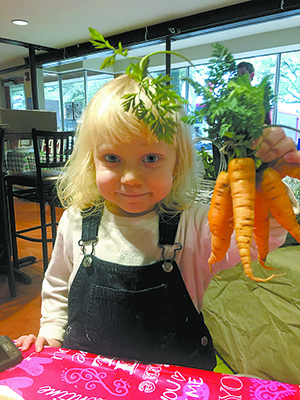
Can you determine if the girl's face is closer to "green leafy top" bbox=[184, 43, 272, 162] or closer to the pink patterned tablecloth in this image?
"green leafy top" bbox=[184, 43, 272, 162]

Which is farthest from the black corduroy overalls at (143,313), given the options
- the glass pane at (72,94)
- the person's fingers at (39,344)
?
the glass pane at (72,94)

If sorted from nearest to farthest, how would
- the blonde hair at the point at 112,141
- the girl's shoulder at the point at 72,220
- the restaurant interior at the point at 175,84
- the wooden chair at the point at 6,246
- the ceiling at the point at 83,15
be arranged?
the blonde hair at the point at 112,141 < the girl's shoulder at the point at 72,220 < the restaurant interior at the point at 175,84 < the wooden chair at the point at 6,246 < the ceiling at the point at 83,15

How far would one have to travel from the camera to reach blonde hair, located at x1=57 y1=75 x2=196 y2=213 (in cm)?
63

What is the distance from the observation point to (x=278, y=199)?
470 mm

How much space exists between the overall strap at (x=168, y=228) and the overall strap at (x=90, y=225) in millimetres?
178

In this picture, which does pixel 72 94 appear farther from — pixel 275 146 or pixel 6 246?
pixel 275 146

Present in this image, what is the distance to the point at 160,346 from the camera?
75 centimetres

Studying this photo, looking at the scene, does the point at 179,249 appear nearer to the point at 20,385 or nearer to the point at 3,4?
the point at 20,385

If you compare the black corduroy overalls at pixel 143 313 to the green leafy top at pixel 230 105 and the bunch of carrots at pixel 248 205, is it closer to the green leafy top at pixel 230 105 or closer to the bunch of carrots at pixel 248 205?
the bunch of carrots at pixel 248 205

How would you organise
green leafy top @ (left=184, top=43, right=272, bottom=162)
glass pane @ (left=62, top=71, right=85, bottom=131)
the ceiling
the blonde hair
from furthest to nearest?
glass pane @ (left=62, top=71, right=85, bottom=131) → the ceiling → the blonde hair → green leafy top @ (left=184, top=43, right=272, bottom=162)

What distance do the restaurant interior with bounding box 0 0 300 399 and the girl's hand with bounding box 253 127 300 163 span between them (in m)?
0.02

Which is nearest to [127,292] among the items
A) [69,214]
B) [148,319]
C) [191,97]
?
[148,319]

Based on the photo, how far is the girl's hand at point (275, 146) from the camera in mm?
435

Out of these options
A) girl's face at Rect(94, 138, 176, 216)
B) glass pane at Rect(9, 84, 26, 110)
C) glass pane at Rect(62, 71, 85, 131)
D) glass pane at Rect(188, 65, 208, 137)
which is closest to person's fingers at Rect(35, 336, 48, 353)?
girl's face at Rect(94, 138, 176, 216)
